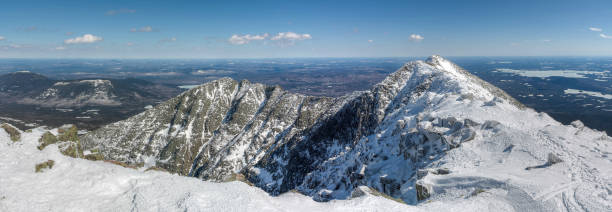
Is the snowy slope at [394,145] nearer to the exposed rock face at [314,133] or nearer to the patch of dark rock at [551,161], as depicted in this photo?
the patch of dark rock at [551,161]

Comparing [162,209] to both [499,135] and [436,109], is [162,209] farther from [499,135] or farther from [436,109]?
[436,109]

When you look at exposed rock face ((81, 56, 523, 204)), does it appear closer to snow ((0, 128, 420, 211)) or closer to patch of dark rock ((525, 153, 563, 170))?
patch of dark rock ((525, 153, 563, 170))

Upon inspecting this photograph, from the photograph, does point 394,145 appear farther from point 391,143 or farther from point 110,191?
point 110,191

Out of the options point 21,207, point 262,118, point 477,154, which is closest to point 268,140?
point 262,118

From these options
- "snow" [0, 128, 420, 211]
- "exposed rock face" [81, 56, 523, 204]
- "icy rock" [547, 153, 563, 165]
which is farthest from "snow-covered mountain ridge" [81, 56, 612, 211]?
"snow" [0, 128, 420, 211]

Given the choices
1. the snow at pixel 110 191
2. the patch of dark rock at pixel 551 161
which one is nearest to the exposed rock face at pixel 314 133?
the patch of dark rock at pixel 551 161

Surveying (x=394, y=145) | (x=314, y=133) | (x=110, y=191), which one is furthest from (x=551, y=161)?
(x=314, y=133)

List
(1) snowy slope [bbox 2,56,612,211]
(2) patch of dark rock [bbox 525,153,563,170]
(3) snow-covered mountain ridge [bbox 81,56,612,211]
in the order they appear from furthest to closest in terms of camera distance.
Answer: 1. (2) patch of dark rock [bbox 525,153,563,170]
2. (3) snow-covered mountain ridge [bbox 81,56,612,211]
3. (1) snowy slope [bbox 2,56,612,211]
